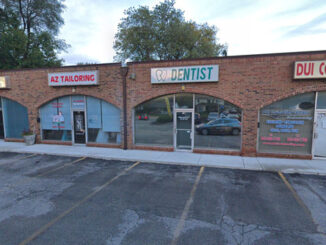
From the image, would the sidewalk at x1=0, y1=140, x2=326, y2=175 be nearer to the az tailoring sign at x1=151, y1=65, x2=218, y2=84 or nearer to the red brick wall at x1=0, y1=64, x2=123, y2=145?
the red brick wall at x1=0, y1=64, x2=123, y2=145

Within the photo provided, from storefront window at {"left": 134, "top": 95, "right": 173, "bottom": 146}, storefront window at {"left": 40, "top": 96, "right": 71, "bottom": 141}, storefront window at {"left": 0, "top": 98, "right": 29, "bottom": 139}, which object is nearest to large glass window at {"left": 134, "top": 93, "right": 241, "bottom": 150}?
storefront window at {"left": 134, "top": 95, "right": 173, "bottom": 146}

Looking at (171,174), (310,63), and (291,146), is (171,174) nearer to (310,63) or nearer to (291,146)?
(291,146)

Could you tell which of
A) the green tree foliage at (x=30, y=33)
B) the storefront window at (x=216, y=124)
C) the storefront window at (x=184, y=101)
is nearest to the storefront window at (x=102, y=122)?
the storefront window at (x=184, y=101)

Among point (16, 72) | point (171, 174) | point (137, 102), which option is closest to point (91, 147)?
point (137, 102)

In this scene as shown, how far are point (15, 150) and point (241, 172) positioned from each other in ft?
41.5

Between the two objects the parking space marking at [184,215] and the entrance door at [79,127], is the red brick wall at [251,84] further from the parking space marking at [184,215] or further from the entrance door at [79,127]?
the entrance door at [79,127]

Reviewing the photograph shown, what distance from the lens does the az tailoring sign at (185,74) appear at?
32.5 ft

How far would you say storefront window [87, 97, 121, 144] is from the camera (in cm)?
1205

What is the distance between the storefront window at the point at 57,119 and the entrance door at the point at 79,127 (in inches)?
20.4

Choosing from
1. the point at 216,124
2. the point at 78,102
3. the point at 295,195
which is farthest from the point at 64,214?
the point at 78,102

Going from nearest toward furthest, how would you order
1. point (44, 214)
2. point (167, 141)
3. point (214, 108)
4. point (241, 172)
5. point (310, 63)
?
point (44, 214)
point (241, 172)
point (310, 63)
point (214, 108)
point (167, 141)

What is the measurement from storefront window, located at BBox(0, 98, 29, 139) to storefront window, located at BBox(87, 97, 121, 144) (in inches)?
209

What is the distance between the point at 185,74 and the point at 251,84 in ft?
10.8

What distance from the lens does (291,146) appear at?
954 cm
